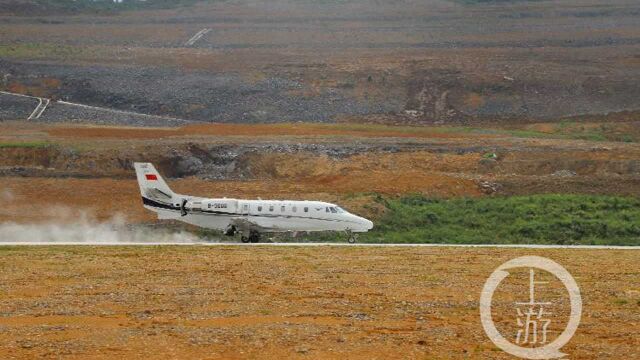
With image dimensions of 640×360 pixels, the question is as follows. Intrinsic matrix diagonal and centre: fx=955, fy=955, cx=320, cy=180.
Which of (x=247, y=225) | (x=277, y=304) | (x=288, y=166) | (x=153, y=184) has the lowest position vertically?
(x=277, y=304)

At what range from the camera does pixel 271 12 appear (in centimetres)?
14475

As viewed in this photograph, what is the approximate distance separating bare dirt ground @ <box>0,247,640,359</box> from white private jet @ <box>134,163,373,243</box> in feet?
16.2

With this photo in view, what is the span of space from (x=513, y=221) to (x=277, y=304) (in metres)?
27.1

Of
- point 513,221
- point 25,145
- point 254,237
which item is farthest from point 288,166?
point 254,237

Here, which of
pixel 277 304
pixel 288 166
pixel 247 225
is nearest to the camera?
pixel 277 304

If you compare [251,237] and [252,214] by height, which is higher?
[252,214]

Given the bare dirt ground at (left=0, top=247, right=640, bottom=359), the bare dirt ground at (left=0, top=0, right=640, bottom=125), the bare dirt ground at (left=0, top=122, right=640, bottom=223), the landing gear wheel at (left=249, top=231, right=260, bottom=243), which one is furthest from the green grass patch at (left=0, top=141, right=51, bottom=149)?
the bare dirt ground at (left=0, top=247, right=640, bottom=359)

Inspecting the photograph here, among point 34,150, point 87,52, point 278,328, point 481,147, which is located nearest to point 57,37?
point 87,52

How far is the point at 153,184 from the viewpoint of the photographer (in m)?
44.6

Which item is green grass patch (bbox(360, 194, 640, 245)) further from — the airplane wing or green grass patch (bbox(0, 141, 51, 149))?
green grass patch (bbox(0, 141, 51, 149))

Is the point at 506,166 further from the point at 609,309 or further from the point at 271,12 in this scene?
the point at 271,12

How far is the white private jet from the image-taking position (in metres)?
43.3

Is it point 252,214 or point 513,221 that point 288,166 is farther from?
→ point 252,214

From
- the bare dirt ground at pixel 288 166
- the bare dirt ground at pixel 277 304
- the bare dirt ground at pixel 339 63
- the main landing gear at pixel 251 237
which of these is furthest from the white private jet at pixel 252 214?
the bare dirt ground at pixel 339 63
